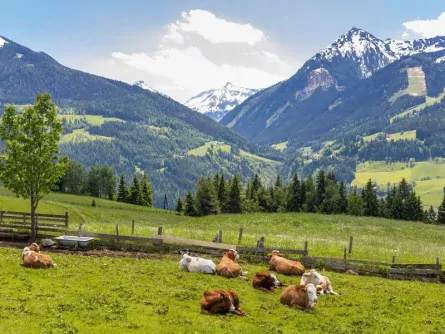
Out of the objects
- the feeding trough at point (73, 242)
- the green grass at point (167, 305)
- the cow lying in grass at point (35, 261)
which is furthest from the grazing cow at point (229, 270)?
the feeding trough at point (73, 242)

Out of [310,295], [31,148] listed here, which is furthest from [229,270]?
[31,148]

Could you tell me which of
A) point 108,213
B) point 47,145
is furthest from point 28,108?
point 108,213

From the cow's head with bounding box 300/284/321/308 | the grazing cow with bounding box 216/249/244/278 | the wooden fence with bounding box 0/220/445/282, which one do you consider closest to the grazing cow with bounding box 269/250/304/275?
the grazing cow with bounding box 216/249/244/278

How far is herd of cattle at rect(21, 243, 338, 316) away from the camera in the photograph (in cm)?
1836

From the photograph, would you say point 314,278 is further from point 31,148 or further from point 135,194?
point 135,194

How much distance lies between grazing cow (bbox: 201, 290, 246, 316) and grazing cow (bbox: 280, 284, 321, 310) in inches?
122

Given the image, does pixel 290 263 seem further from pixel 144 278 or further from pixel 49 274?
pixel 49 274

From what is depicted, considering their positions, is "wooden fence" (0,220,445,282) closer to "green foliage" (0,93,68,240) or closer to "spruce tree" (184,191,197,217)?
"green foliage" (0,93,68,240)

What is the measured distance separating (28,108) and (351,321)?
29751mm

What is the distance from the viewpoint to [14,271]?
74.4 ft

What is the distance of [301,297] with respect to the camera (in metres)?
20.2

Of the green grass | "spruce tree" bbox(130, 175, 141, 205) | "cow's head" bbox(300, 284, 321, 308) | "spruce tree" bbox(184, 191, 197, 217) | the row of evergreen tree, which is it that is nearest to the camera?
the green grass

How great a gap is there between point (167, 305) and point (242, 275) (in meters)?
8.80

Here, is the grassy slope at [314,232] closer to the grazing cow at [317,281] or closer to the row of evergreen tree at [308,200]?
the grazing cow at [317,281]
